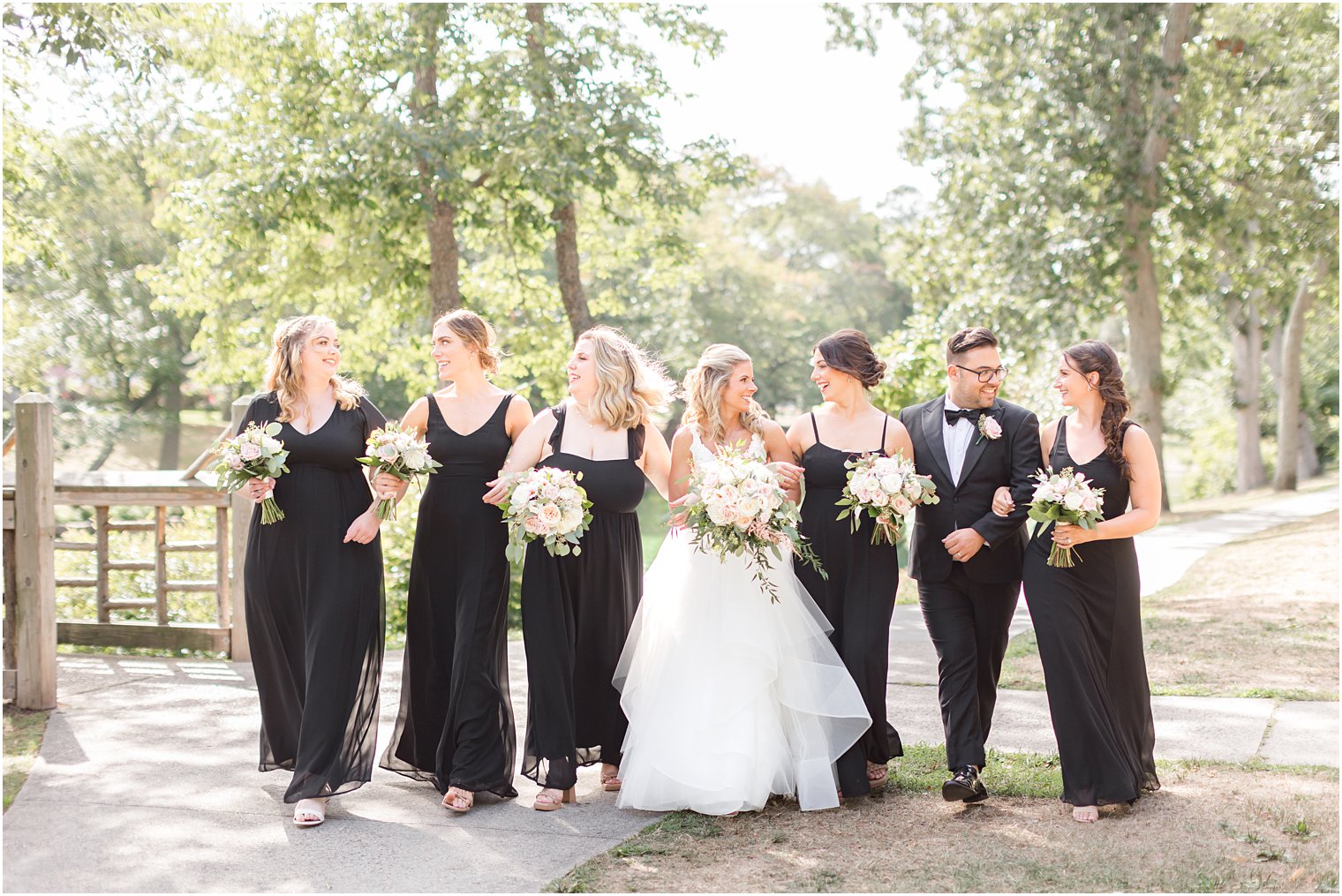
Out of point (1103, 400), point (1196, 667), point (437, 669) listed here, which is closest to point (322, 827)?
point (437, 669)

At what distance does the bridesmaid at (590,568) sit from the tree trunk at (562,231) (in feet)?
28.1

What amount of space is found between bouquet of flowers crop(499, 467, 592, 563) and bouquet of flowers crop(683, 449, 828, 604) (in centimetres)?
53

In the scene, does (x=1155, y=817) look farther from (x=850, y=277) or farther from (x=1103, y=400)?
(x=850, y=277)

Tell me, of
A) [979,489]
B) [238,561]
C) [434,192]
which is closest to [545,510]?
[979,489]

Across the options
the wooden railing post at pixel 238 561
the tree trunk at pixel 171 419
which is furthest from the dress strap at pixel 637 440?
the tree trunk at pixel 171 419

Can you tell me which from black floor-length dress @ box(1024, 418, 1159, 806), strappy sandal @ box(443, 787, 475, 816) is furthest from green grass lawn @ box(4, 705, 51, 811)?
black floor-length dress @ box(1024, 418, 1159, 806)

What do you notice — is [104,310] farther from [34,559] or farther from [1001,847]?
[1001,847]

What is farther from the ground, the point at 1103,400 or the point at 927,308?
the point at 927,308

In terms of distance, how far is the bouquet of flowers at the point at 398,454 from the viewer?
5.52 m

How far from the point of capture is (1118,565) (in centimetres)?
555

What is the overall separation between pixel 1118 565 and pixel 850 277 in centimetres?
4493

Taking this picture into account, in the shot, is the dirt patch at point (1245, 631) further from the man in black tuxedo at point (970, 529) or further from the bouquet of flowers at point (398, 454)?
the bouquet of flowers at point (398, 454)

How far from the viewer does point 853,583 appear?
580 cm

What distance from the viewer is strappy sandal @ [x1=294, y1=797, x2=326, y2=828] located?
5.30 metres
